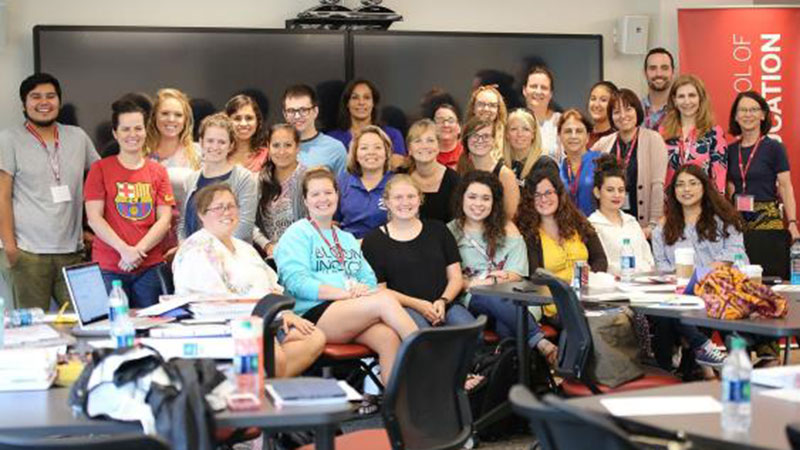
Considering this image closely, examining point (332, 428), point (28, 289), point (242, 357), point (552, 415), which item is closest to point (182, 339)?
point (242, 357)

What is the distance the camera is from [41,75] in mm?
7227

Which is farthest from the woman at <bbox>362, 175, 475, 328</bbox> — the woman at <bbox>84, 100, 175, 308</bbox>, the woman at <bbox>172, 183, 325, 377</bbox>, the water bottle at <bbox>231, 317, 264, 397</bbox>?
the water bottle at <bbox>231, 317, 264, 397</bbox>

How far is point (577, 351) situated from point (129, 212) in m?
2.68

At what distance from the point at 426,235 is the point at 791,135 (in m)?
4.29

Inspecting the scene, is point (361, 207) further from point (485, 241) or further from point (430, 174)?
point (485, 241)

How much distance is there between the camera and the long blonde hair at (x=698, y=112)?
26.0 feet

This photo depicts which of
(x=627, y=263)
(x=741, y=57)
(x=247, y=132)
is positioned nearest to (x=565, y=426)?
(x=627, y=263)

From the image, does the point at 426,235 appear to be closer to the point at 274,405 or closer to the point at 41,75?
the point at 41,75

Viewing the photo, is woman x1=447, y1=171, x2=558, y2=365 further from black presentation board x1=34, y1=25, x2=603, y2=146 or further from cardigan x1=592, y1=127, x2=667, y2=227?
black presentation board x1=34, y1=25, x2=603, y2=146

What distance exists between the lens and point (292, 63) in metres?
8.66

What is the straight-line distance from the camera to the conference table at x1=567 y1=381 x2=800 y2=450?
301cm

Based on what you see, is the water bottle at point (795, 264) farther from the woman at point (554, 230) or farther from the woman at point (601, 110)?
the woman at point (601, 110)

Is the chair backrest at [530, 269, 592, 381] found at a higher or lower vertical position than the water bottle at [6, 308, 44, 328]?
lower

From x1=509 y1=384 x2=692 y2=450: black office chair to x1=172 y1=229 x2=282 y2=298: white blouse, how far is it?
2739 millimetres
